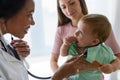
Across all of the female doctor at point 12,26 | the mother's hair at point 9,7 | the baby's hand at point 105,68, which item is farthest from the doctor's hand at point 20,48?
the baby's hand at point 105,68

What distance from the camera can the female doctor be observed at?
787mm

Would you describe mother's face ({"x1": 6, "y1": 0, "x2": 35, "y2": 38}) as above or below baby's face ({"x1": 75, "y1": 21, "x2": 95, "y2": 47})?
above

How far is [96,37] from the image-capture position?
116 cm

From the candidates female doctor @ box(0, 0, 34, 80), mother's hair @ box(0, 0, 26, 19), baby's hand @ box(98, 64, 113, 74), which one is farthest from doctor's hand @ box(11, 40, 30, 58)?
baby's hand @ box(98, 64, 113, 74)

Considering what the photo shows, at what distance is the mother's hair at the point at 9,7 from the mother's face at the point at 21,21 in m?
0.02

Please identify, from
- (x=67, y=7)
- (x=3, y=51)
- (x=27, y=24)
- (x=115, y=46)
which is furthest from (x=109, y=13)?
(x=3, y=51)

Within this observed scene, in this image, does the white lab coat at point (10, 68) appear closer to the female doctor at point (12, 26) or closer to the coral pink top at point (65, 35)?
the female doctor at point (12, 26)

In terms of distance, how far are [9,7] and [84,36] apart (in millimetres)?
499

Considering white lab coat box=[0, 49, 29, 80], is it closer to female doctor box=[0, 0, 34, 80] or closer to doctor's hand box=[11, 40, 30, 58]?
female doctor box=[0, 0, 34, 80]

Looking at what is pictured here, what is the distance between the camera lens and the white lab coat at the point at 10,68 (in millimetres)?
806

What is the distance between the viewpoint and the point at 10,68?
2.75 ft

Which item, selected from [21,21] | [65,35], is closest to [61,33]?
[65,35]

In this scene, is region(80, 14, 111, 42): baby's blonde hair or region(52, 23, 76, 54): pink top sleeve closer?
region(80, 14, 111, 42): baby's blonde hair

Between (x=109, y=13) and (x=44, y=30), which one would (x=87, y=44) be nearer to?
(x=44, y=30)
